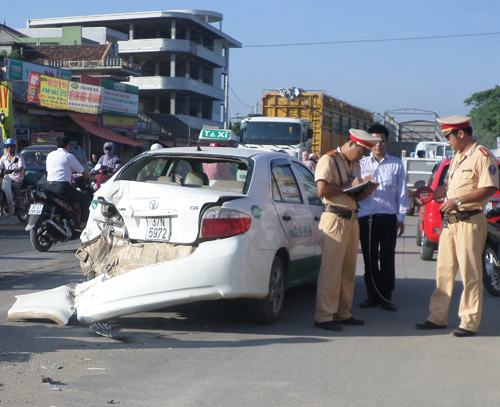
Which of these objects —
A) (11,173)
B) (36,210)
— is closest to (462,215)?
(36,210)

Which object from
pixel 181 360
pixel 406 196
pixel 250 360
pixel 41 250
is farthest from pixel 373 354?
pixel 41 250

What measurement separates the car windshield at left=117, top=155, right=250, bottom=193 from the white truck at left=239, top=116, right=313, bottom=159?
18960mm

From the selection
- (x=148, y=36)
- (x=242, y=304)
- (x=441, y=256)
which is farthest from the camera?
(x=148, y=36)

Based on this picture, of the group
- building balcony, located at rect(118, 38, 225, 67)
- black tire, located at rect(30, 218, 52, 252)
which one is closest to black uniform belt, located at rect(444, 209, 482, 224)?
black tire, located at rect(30, 218, 52, 252)

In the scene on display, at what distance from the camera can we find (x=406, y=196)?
29.3 ft

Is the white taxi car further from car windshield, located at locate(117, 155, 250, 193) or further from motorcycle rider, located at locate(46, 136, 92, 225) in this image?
motorcycle rider, located at locate(46, 136, 92, 225)

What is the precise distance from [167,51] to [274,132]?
1921 inches

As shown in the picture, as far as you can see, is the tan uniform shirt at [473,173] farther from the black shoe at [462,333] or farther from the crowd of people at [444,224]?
the black shoe at [462,333]

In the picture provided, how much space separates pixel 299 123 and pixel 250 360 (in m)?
22.0

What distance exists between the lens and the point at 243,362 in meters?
6.10

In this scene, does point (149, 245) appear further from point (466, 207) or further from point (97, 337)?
point (466, 207)

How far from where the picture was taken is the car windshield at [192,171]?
771 centimetres

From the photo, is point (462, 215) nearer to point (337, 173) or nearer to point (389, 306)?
point (337, 173)

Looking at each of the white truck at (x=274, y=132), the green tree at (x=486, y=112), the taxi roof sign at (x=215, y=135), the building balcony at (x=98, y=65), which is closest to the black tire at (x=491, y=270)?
the taxi roof sign at (x=215, y=135)
